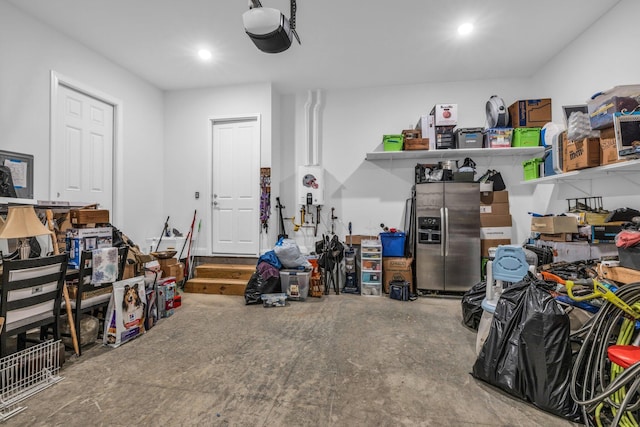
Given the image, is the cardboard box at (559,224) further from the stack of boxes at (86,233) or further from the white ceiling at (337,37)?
the stack of boxes at (86,233)

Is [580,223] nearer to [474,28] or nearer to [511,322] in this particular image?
[511,322]

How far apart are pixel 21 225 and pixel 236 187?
9.77 ft

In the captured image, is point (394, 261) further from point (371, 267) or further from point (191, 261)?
point (191, 261)

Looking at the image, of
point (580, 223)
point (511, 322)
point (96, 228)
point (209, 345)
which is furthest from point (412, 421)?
point (96, 228)

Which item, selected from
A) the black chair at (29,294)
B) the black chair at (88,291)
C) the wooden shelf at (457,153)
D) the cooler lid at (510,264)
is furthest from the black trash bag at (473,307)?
the black chair at (29,294)

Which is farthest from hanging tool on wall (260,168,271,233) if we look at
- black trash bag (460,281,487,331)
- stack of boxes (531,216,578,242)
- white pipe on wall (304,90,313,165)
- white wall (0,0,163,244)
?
stack of boxes (531,216,578,242)

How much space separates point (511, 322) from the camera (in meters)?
1.87

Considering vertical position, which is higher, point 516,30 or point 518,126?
point 516,30

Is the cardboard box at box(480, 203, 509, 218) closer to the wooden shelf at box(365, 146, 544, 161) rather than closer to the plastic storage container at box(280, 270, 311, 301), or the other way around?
the wooden shelf at box(365, 146, 544, 161)

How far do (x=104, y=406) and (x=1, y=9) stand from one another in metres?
Answer: 3.89

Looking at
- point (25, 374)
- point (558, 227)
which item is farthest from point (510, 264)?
point (25, 374)

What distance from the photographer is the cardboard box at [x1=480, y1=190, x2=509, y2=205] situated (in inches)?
174

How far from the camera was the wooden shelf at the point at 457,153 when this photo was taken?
4348 mm

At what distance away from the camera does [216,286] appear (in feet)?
14.6
